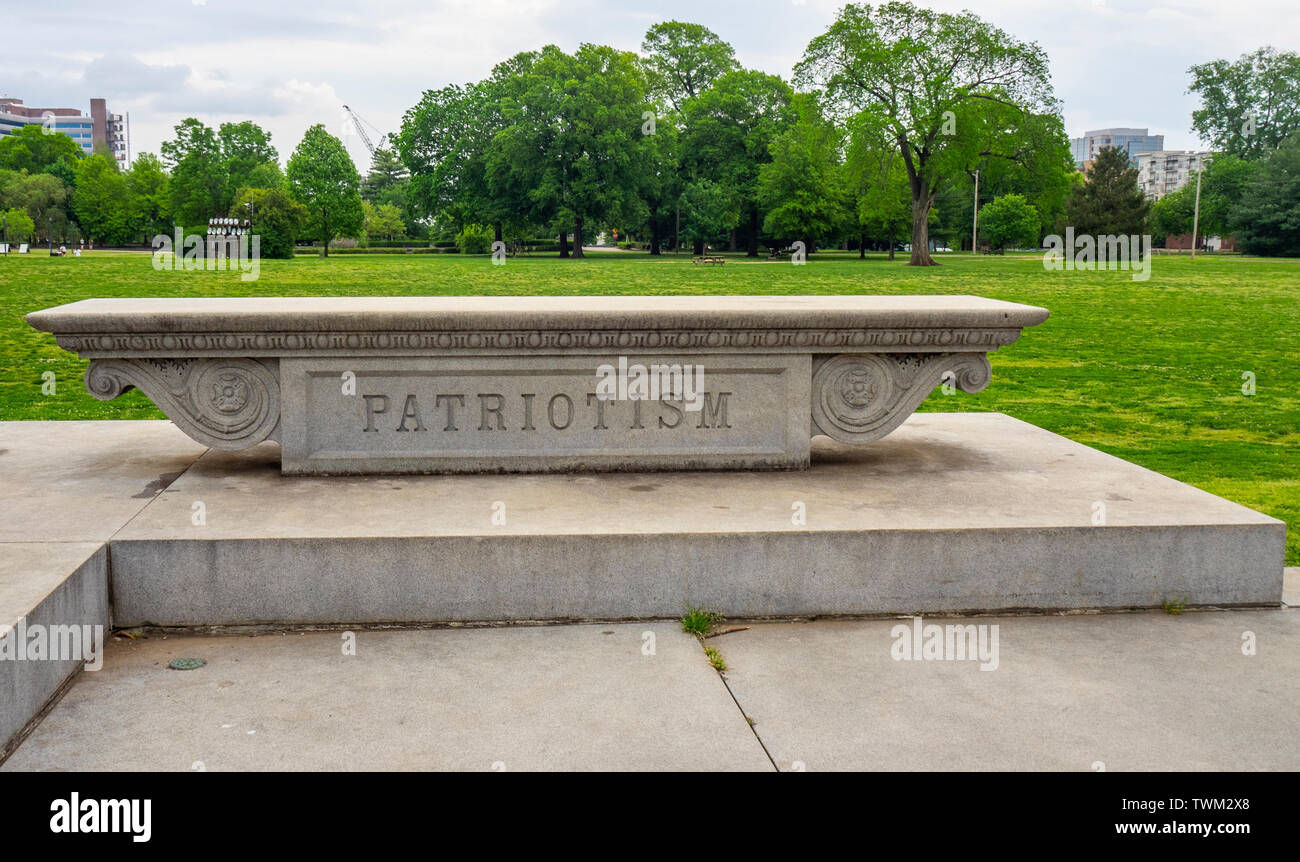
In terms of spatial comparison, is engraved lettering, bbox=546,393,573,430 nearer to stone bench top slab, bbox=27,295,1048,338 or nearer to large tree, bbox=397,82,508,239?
stone bench top slab, bbox=27,295,1048,338

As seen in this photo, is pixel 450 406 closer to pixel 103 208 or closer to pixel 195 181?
pixel 195 181

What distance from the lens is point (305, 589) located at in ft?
14.6

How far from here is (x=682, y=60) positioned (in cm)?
8056

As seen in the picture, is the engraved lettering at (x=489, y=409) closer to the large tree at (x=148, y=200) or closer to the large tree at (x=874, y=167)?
the large tree at (x=874, y=167)

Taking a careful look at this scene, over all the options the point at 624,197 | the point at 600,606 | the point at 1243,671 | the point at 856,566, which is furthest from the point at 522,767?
the point at 624,197

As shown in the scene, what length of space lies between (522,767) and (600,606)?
1.30 metres

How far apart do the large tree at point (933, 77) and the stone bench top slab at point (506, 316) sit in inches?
1756

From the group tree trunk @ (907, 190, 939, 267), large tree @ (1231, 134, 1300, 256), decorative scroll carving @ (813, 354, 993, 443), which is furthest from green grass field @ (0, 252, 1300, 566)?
large tree @ (1231, 134, 1300, 256)

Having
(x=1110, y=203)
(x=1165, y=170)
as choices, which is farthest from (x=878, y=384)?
(x=1165, y=170)

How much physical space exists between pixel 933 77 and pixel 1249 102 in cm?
6021

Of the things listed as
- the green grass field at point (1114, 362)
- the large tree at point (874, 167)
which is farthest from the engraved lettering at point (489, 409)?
the large tree at point (874, 167)

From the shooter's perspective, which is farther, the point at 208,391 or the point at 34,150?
the point at 34,150

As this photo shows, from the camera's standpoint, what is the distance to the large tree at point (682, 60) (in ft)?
264

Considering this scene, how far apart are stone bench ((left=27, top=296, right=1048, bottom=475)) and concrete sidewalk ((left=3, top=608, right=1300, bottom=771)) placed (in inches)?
51.3
